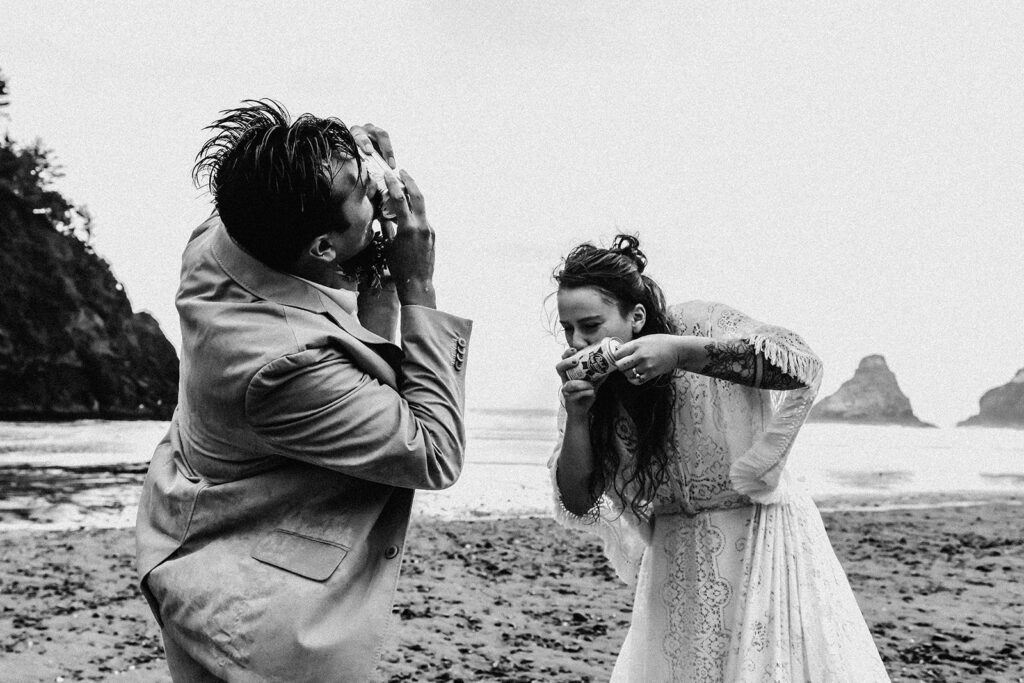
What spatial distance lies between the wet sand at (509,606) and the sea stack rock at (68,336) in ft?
104

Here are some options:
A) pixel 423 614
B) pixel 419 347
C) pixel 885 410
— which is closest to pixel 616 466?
pixel 419 347

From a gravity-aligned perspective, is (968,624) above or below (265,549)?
below

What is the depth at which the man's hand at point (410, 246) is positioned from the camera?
1.99 meters

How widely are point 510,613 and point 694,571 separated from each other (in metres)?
4.30

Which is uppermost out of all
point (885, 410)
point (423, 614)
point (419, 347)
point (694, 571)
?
point (885, 410)

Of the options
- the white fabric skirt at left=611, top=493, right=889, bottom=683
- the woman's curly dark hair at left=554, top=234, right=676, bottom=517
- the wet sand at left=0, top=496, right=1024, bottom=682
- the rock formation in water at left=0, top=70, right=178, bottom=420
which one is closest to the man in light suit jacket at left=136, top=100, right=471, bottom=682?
the woman's curly dark hair at left=554, top=234, right=676, bottom=517

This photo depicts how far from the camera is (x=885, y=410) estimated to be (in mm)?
96812

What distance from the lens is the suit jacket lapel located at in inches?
74.7

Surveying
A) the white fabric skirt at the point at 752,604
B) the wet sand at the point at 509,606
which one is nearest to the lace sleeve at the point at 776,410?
the white fabric skirt at the point at 752,604

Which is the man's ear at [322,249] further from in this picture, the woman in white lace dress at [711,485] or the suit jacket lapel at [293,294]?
the woman in white lace dress at [711,485]

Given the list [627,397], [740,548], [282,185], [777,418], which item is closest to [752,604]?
[740,548]

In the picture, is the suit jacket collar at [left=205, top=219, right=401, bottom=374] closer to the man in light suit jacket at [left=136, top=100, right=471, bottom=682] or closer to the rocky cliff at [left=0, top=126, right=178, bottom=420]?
the man in light suit jacket at [left=136, top=100, right=471, bottom=682]

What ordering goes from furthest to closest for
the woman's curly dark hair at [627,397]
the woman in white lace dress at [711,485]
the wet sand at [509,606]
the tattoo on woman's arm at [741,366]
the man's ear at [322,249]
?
the wet sand at [509,606] < the woman's curly dark hair at [627,397] < the woman in white lace dress at [711,485] < the tattoo on woman's arm at [741,366] < the man's ear at [322,249]

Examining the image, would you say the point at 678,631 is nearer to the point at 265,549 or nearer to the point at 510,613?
the point at 265,549
